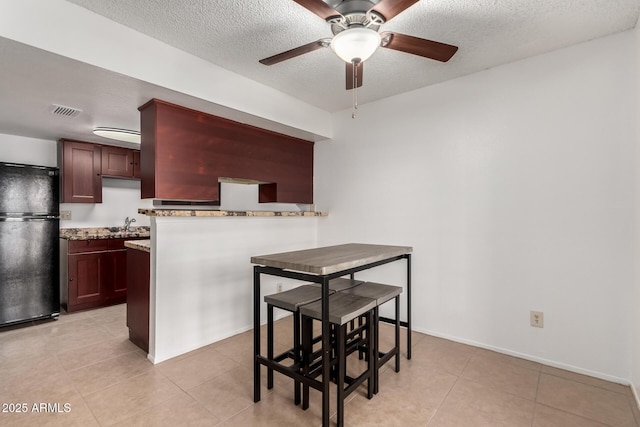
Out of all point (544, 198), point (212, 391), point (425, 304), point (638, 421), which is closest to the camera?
point (638, 421)

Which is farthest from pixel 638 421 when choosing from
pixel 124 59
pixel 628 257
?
pixel 124 59

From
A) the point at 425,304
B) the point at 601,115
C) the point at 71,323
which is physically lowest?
the point at 71,323

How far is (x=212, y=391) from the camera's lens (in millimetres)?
2012

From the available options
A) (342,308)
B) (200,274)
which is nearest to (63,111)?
(200,274)

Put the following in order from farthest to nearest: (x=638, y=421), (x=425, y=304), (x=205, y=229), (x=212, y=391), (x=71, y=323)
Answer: (x=71, y=323) → (x=425, y=304) → (x=205, y=229) → (x=212, y=391) → (x=638, y=421)

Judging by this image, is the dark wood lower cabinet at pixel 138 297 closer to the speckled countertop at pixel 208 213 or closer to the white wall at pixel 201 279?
the white wall at pixel 201 279

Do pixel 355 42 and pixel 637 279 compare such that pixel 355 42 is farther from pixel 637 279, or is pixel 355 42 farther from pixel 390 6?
pixel 637 279

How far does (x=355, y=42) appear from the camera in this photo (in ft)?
5.14

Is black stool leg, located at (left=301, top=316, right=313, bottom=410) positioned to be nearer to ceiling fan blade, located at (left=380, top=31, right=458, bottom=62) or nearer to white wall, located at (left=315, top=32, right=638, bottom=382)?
white wall, located at (left=315, top=32, right=638, bottom=382)

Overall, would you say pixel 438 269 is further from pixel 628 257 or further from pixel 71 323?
pixel 71 323

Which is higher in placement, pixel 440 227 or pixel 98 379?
pixel 440 227

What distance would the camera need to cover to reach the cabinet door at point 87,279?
3.59 meters

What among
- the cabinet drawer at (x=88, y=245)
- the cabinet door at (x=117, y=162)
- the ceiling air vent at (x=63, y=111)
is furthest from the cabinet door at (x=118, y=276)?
the ceiling air vent at (x=63, y=111)

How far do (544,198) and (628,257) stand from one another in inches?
23.9
